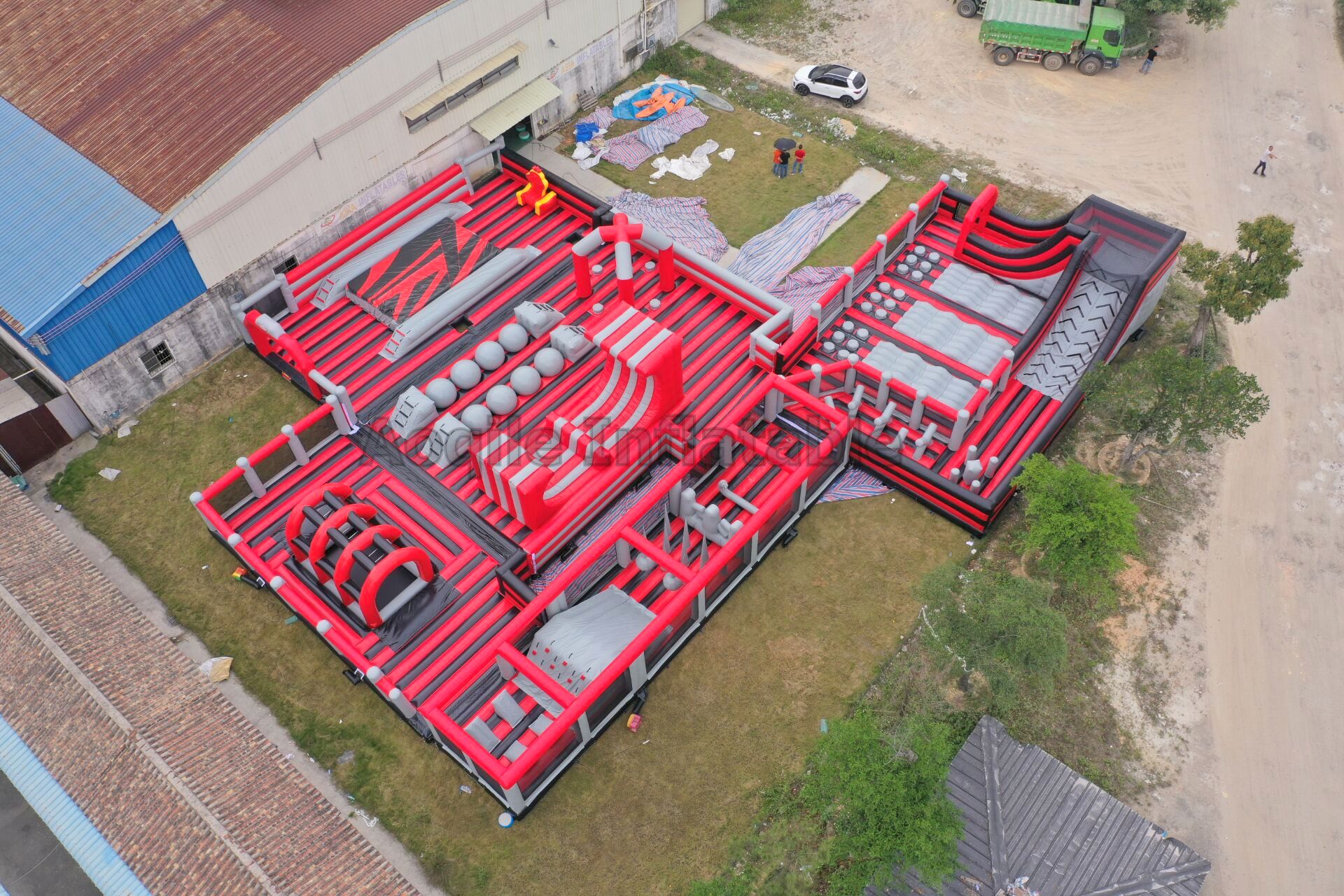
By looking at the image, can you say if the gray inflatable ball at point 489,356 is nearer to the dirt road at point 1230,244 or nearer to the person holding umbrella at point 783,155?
the person holding umbrella at point 783,155

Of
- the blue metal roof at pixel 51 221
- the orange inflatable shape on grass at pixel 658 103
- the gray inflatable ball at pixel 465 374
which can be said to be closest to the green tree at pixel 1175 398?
the gray inflatable ball at pixel 465 374

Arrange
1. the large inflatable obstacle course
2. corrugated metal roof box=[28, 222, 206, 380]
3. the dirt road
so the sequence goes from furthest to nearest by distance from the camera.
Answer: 1. corrugated metal roof box=[28, 222, 206, 380]
2. the large inflatable obstacle course
3. the dirt road

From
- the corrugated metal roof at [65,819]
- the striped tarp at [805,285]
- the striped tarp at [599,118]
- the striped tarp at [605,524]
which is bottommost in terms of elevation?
the striped tarp at [605,524]

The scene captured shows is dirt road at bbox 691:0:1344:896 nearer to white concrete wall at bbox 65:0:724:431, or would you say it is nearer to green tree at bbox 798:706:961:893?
green tree at bbox 798:706:961:893

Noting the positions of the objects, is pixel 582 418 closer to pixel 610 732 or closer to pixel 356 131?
pixel 610 732

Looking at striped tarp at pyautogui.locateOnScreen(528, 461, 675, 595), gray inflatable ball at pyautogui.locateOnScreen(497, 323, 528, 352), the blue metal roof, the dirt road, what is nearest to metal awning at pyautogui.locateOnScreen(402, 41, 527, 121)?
gray inflatable ball at pyautogui.locateOnScreen(497, 323, 528, 352)

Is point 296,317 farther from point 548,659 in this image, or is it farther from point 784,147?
point 784,147
